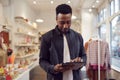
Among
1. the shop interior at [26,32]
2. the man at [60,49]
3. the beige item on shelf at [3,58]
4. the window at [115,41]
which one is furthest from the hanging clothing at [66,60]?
the window at [115,41]

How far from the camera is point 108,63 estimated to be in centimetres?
477

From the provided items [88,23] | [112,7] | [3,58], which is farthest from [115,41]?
[3,58]

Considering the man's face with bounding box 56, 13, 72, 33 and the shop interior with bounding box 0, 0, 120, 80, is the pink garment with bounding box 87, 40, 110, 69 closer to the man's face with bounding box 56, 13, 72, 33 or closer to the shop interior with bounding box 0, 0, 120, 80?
the shop interior with bounding box 0, 0, 120, 80

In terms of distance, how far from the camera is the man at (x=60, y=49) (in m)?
1.49

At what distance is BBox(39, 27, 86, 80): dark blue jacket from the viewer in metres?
1.50

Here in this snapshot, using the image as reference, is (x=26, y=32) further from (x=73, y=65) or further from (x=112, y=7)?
(x=73, y=65)

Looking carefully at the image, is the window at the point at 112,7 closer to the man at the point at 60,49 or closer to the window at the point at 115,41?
the window at the point at 115,41

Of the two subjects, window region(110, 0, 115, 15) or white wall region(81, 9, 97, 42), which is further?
white wall region(81, 9, 97, 42)

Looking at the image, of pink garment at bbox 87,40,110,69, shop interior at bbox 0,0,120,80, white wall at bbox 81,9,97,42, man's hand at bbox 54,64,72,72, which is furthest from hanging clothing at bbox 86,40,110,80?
white wall at bbox 81,9,97,42

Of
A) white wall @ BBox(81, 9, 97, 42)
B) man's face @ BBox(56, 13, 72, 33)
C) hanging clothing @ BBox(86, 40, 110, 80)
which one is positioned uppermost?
white wall @ BBox(81, 9, 97, 42)

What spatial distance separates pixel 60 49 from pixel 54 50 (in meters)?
0.05

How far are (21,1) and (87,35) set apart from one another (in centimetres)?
334

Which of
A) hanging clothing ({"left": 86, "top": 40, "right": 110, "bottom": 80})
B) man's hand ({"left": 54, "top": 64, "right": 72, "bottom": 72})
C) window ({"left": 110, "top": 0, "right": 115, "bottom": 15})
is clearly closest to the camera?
man's hand ({"left": 54, "top": 64, "right": 72, "bottom": 72})

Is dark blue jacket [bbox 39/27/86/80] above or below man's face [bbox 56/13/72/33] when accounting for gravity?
below
